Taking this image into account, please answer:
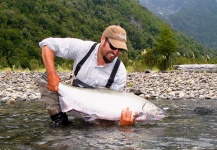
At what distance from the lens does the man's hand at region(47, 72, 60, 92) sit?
4949mm

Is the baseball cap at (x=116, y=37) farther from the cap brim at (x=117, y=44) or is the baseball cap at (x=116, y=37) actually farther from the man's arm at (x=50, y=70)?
the man's arm at (x=50, y=70)

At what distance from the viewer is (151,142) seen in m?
4.41

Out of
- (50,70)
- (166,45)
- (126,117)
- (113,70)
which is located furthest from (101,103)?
(166,45)

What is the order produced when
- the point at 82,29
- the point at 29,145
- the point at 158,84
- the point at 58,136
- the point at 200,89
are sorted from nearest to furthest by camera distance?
1. the point at 29,145
2. the point at 58,136
3. the point at 200,89
4. the point at 158,84
5. the point at 82,29

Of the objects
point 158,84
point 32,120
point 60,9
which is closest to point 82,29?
point 60,9

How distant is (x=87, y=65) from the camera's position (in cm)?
528

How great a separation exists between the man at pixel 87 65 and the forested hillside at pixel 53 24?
3366 centimetres

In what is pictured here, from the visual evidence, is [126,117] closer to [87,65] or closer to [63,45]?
[87,65]

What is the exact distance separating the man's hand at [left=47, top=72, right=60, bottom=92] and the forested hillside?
3397 cm

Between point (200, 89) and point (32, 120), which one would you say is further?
point (200, 89)

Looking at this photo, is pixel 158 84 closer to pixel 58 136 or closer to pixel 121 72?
pixel 121 72

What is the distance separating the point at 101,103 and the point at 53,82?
2.40 ft

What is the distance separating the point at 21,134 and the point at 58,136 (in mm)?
538

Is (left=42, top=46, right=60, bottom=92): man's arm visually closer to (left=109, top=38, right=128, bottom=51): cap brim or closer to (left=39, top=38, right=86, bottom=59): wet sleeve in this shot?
(left=39, top=38, right=86, bottom=59): wet sleeve
